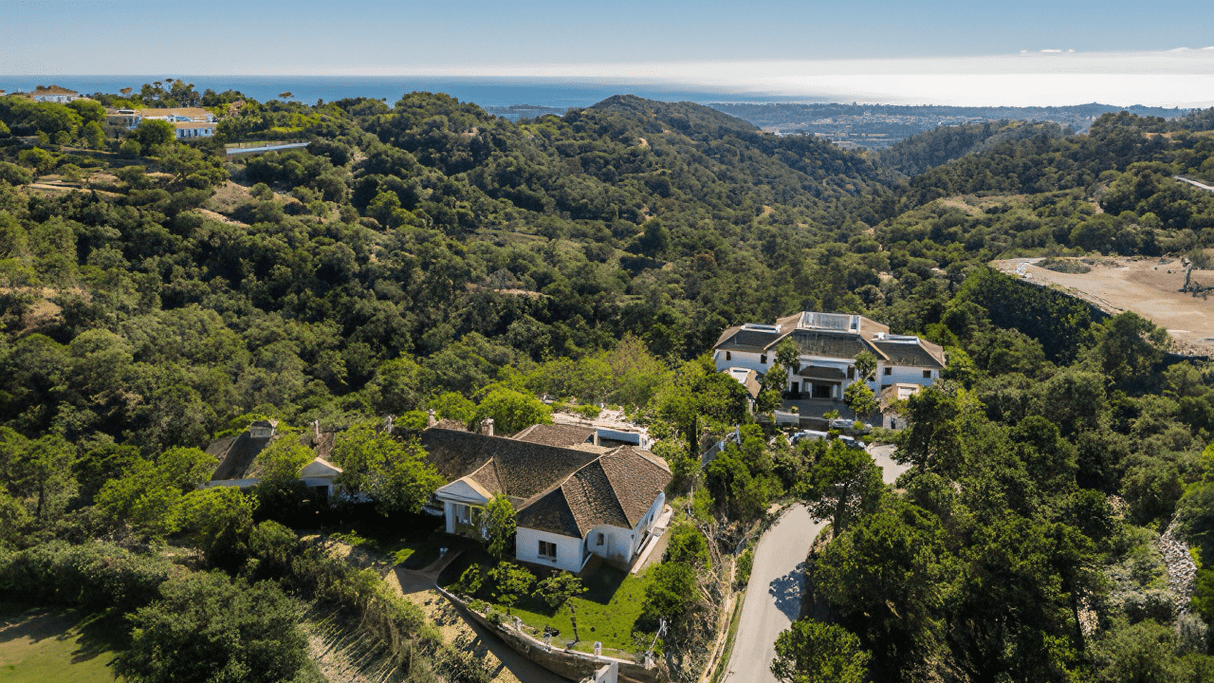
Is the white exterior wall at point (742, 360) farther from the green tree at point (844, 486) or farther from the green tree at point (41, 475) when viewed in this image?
the green tree at point (41, 475)

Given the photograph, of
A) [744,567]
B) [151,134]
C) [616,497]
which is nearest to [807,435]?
[744,567]

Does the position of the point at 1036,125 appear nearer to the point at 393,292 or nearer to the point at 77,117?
the point at 393,292

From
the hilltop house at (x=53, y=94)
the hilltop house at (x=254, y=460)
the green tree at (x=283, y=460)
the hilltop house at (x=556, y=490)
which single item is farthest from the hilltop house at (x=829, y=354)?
→ the hilltop house at (x=53, y=94)

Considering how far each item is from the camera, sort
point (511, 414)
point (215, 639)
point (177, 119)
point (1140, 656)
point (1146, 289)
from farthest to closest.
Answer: point (177, 119) < point (1146, 289) < point (511, 414) < point (215, 639) < point (1140, 656)

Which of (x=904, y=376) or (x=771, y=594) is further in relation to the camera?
(x=904, y=376)

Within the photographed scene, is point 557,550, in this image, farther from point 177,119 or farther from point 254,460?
point 177,119

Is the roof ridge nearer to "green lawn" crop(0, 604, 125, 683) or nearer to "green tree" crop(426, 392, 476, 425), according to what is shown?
"green tree" crop(426, 392, 476, 425)

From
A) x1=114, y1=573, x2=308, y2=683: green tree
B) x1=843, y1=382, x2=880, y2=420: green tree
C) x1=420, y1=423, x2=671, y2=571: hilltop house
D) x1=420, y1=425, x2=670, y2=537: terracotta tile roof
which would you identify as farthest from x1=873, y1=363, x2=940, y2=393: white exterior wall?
x1=114, y1=573, x2=308, y2=683: green tree
